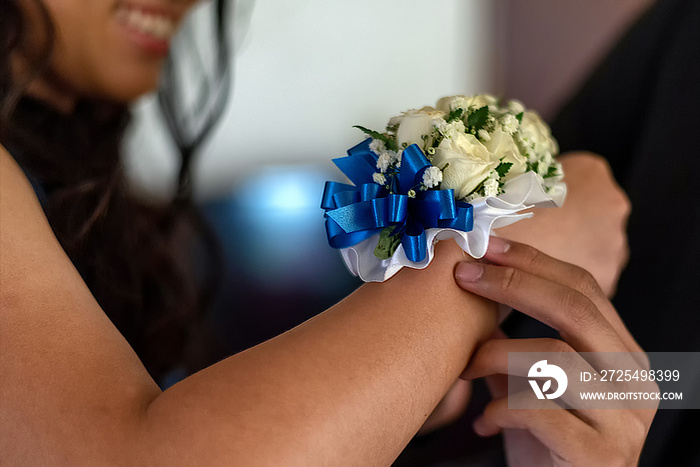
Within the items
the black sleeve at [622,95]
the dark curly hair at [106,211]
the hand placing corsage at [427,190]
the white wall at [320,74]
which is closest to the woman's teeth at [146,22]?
the dark curly hair at [106,211]

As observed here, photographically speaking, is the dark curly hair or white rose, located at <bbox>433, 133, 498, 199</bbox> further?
the dark curly hair

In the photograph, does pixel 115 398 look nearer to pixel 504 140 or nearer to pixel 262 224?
pixel 504 140

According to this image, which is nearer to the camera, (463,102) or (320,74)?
(463,102)

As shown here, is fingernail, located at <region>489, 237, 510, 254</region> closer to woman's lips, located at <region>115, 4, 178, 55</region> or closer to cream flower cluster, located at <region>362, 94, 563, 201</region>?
cream flower cluster, located at <region>362, 94, 563, 201</region>

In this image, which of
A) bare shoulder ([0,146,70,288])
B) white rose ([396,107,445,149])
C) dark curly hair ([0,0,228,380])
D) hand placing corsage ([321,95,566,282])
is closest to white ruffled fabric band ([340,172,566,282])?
hand placing corsage ([321,95,566,282])

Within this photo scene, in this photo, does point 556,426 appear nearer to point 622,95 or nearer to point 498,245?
point 498,245

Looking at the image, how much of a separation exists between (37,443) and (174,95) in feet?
4.28

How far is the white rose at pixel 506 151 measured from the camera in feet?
2.33

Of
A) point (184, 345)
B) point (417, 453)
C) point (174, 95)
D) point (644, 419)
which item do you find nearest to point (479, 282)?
point (644, 419)

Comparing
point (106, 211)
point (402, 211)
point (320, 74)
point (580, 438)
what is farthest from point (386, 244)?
point (320, 74)

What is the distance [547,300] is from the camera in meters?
0.70

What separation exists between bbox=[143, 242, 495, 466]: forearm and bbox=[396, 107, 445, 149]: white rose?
17 cm

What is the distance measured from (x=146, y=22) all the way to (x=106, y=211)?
0.46 m

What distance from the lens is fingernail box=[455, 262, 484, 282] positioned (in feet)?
2.32
